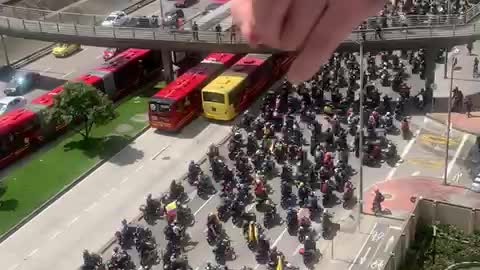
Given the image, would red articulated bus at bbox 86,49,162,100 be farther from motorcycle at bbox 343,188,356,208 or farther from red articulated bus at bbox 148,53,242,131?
motorcycle at bbox 343,188,356,208

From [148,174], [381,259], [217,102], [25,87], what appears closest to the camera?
[381,259]

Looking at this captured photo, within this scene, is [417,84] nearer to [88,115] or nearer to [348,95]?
[348,95]

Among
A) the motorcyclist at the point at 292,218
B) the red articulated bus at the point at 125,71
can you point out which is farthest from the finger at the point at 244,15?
the red articulated bus at the point at 125,71

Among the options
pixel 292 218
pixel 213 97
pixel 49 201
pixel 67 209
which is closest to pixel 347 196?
pixel 292 218

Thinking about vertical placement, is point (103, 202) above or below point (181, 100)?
below

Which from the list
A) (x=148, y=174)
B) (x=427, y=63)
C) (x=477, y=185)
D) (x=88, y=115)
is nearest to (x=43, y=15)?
(x=88, y=115)

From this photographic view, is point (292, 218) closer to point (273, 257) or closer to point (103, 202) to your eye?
point (273, 257)

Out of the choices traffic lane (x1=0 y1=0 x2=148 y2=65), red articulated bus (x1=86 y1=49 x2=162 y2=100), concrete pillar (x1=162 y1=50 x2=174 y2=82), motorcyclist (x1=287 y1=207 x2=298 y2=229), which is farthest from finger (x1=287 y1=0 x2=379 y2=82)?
traffic lane (x1=0 y1=0 x2=148 y2=65)

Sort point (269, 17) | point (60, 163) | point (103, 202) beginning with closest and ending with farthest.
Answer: point (269, 17) → point (103, 202) → point (60, 163)
